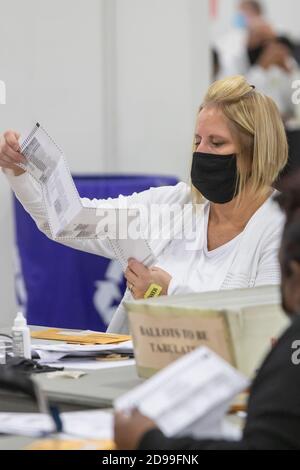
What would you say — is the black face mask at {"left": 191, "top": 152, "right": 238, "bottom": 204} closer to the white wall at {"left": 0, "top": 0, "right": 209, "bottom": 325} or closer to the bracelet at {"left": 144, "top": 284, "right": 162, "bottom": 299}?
the bracelet at {"left": 144, "top": 284, "right": 162, "bottom": 299}

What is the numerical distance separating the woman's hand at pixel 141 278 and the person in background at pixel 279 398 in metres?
1.25

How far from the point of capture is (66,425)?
182 centimetres

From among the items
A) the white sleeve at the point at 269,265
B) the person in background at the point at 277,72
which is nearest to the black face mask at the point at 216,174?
the white sleeve at the point at 269,265

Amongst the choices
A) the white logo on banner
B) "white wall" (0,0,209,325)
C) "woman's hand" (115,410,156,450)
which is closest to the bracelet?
"woman's hand" (115,410,156,450)

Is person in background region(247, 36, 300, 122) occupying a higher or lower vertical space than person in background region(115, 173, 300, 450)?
lower

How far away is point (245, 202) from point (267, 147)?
184 mm

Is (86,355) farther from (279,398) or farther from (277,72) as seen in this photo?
(277,72)

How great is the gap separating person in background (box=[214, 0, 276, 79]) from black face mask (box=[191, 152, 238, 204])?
492 cm

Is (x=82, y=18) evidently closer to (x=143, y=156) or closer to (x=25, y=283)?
(x=143, y=156)

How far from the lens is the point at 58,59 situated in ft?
17.1

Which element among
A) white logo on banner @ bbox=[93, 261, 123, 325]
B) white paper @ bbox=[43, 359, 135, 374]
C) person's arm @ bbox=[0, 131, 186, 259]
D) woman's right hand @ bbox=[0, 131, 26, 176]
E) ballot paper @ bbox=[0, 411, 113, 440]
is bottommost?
white logo on banner @ bbox=[93, 261, 123, 325]

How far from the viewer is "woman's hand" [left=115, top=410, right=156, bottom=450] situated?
157 cm

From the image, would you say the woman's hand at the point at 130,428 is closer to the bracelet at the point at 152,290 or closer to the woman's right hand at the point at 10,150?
the bracelet at the point at 152,290

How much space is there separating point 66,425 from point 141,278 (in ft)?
3.49
